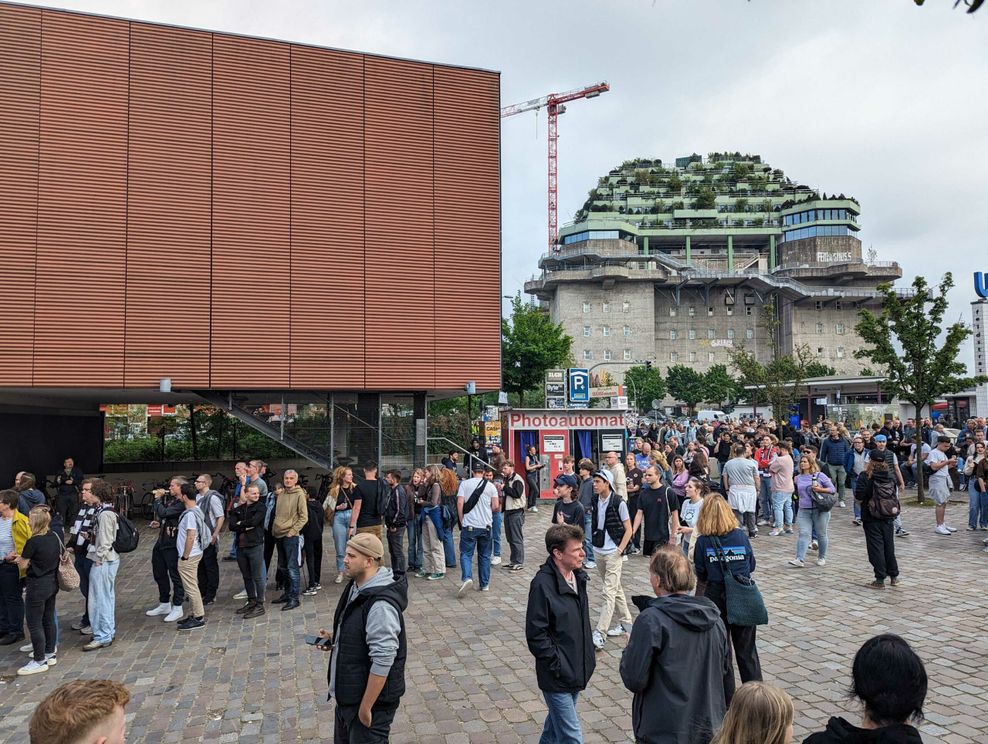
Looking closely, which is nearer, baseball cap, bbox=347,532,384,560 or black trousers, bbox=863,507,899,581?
baseball cap, bbox=347,532,384,560

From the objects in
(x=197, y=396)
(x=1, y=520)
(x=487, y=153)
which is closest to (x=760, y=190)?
(x=487, y=153)

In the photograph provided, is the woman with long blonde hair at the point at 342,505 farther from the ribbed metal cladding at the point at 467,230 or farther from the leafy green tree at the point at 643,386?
the leafy green tree at the point at 643,386

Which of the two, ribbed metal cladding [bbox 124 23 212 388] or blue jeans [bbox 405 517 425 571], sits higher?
ribbed metal cladding [bbox 124 23 212 388]

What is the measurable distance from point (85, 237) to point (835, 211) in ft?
343

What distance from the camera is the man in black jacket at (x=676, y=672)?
3.27m

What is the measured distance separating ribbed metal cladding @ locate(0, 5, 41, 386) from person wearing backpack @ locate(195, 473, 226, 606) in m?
10.2

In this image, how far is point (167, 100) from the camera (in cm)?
1736

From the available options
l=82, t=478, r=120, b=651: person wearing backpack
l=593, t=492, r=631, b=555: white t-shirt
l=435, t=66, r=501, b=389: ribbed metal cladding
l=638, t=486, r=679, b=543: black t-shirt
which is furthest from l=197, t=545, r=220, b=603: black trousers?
l=435, t=66, r=501, b=389: ribbed metal cladding

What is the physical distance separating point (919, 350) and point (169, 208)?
2042 cm

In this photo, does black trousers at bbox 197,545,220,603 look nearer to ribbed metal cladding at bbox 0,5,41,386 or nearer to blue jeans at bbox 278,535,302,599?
blue jeans at bbox 278,535,302,599

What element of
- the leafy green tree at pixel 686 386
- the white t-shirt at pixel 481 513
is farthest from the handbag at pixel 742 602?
the leafy green tree at pixel 686 386

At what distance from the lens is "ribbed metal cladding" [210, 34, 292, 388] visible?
57.7 feet

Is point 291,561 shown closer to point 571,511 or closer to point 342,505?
point 342,505

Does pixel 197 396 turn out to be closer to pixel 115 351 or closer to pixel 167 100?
pixel 115 351
